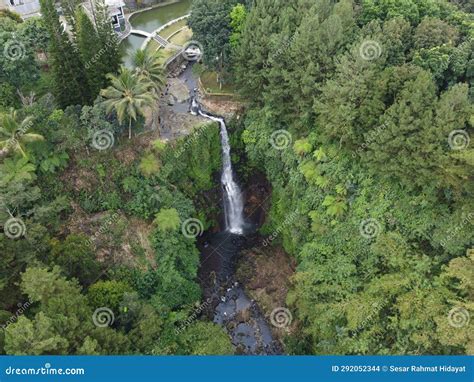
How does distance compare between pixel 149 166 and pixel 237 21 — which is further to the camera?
pixel 237 21

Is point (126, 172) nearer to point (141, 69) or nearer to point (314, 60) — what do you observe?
point (141, 69)

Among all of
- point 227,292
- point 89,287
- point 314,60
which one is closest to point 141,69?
point 314,60
